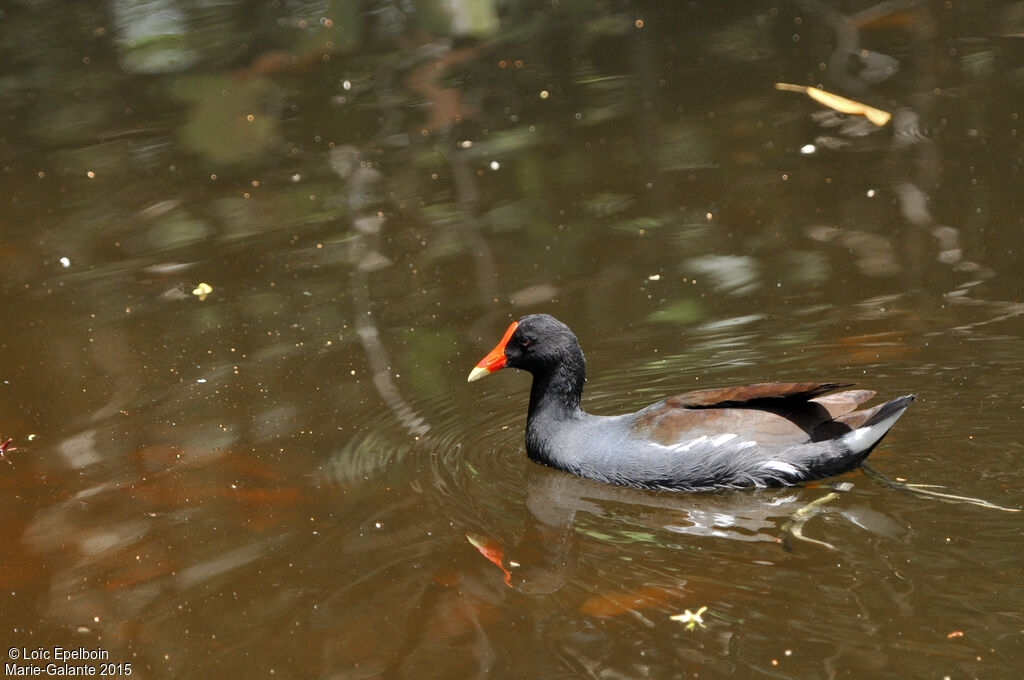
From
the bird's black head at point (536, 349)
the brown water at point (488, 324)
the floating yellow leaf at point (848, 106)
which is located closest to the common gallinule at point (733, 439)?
the brown water at point (488, 324)

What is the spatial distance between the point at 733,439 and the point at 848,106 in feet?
13.5

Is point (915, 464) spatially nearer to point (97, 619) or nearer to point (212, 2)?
point (97, 619)

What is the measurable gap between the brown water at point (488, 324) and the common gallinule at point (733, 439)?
11 cm

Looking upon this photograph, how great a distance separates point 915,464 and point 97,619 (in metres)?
3.00

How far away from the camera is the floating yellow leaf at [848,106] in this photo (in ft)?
25.8

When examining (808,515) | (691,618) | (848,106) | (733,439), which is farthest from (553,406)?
(848,106)

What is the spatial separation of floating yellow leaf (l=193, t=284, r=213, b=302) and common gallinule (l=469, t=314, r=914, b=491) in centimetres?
239

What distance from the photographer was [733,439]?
4621mm

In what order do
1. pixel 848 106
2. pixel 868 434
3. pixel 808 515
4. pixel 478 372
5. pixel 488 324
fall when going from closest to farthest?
pixel 808 515 < pixel 868 434 < pixel 478 372 < pixel 488 324 < pixel 848 106

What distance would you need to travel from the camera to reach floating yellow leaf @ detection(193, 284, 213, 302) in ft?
21.1

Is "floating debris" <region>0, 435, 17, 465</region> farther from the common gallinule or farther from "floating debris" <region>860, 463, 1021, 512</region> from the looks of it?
"floating debris" <region>860, 463, 1021, 512</region>

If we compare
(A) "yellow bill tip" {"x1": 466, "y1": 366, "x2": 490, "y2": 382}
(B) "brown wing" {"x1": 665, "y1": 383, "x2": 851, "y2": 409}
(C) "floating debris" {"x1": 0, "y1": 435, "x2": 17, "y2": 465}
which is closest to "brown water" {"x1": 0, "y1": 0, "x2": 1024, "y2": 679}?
(C) "floating debris" {"x1": 0, "y1": 435, "x2": 17, "y2": 465}

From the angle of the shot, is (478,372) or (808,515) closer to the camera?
(808,515)

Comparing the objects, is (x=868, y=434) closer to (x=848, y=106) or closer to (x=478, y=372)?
(x=478, y=372)
